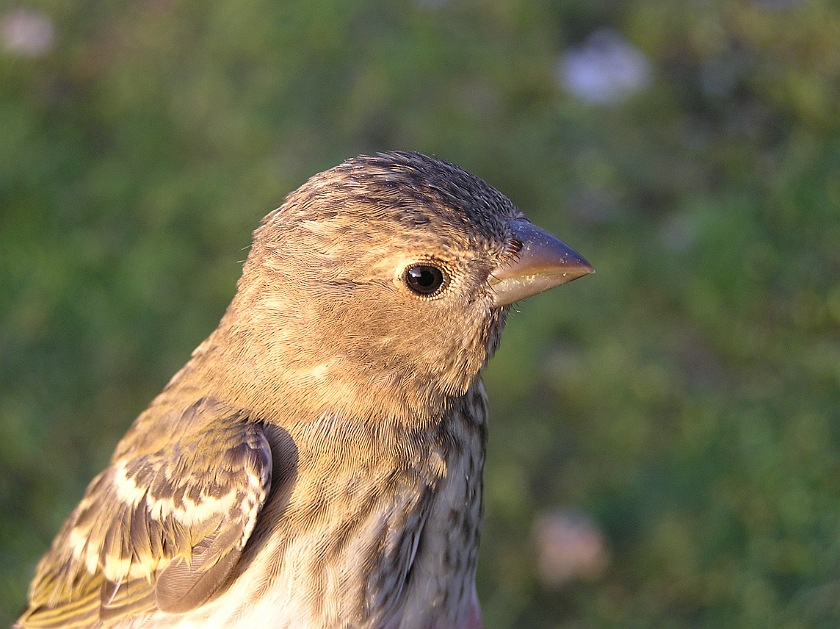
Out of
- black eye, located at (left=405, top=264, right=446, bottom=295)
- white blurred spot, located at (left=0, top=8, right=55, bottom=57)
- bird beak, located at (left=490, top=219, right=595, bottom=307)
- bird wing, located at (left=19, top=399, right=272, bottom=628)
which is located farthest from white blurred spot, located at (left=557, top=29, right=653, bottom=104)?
bird wing, located at (left=19, top=399, right=272, bottom=628)

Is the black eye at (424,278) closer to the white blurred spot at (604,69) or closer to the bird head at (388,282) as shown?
the bird head at (388,282)

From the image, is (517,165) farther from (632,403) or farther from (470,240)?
(470,240)

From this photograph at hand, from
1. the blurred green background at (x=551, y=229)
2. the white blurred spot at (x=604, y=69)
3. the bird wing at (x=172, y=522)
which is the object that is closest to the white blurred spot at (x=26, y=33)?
the blurred green background at (x=551, y=229)

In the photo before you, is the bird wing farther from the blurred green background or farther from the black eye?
the blurred green background

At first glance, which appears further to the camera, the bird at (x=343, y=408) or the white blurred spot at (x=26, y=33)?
the white blurred spot at (x=26, y=33)

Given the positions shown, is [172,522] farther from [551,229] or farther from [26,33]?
[26,33]

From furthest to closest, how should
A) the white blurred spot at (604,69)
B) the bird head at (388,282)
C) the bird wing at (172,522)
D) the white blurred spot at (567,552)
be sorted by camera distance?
1. the white blurred spot at (604,69)
2. the white blurred spot at (567,552)
3. the bird wing at (172,522)
4. the bird head at (388,282)

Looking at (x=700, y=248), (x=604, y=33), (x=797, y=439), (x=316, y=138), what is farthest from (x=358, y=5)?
(x=797, y=439)
